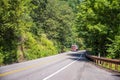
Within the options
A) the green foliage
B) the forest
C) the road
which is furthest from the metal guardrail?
the green foliage

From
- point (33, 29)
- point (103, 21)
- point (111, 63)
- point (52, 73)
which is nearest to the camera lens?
point (52, 73)

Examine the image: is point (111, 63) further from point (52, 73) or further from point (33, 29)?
point (33, 29)

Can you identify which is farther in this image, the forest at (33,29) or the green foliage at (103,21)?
the green foliage at (103,21)

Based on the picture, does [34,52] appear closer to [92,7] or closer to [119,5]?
[92,7]

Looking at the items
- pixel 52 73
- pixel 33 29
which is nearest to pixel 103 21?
pixel 33 29

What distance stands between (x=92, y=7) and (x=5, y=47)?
16.2 metres

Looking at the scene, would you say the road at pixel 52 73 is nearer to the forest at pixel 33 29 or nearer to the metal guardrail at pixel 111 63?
the metal guardrail at pixel 111 63

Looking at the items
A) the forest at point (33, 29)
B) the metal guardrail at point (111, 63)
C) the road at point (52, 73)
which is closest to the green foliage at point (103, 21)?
the forest at point (33, 29)

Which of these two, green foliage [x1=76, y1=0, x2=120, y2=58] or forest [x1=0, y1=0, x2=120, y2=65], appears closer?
forest [x1=0, y1=0, x2=120, y2=65]

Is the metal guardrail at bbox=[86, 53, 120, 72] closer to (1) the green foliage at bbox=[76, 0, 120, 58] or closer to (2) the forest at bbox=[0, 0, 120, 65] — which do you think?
(2) the forest at bbox=[0, 0, 120, 65]

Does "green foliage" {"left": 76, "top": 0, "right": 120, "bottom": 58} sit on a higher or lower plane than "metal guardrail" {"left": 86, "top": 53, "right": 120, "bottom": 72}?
higher

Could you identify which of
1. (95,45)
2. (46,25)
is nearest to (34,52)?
(95,45)

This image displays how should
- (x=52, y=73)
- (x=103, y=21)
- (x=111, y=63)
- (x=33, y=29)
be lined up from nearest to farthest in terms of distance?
(x=52, y=73), (x=111, y=63), (x=103, y=21), (x=33, y=29)

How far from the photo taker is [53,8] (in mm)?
76375
